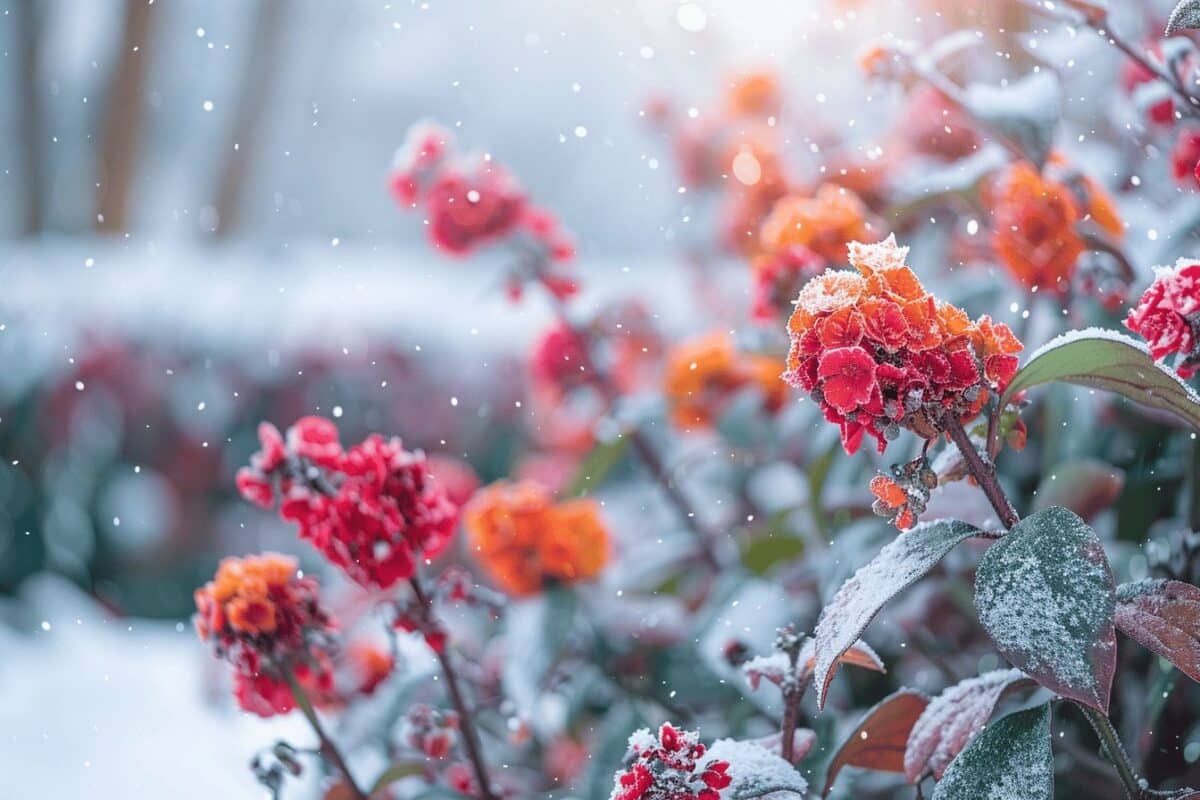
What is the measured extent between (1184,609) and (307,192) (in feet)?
17.8

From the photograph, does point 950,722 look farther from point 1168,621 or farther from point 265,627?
point 265,627

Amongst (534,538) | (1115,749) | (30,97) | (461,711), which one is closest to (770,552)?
(534,538)

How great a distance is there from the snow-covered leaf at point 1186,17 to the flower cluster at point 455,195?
51cm

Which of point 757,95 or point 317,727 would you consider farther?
point 757,95

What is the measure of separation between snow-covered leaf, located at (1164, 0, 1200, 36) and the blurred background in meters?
0.27

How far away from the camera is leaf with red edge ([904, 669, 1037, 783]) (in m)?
0.45

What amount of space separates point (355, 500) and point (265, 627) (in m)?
0.08

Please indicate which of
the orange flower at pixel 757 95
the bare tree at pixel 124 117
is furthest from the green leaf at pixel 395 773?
the bare tree at pixel 124 117

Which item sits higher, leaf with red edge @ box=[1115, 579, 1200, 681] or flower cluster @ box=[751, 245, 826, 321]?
flower cluster @ box=[751, 245, 826, 321]

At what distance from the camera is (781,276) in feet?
2.42

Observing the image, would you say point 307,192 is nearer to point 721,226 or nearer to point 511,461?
point 511,461

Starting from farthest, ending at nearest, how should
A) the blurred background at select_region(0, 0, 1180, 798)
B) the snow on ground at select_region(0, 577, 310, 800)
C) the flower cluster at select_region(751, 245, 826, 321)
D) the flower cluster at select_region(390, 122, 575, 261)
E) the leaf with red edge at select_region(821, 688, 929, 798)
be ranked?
1. the blurred background at select_region(0, 0, 1180, 798)
2. the snow on ground at select_region(0, 577, 310, 800)
3. the flower cluster at select_region(390, 122, 575, 261)
4. the flower cluster at select_region(751, 245, 826, 321)
5. the leaf with red edge at select_region(821, 688, 929, 798)

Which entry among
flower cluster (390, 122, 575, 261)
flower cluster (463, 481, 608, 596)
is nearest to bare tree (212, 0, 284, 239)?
flower cluster (390, 122, 575, 261)

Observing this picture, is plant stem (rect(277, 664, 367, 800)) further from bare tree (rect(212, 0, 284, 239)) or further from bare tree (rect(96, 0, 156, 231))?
bare tree (rect(212, 0, 284, 239))
